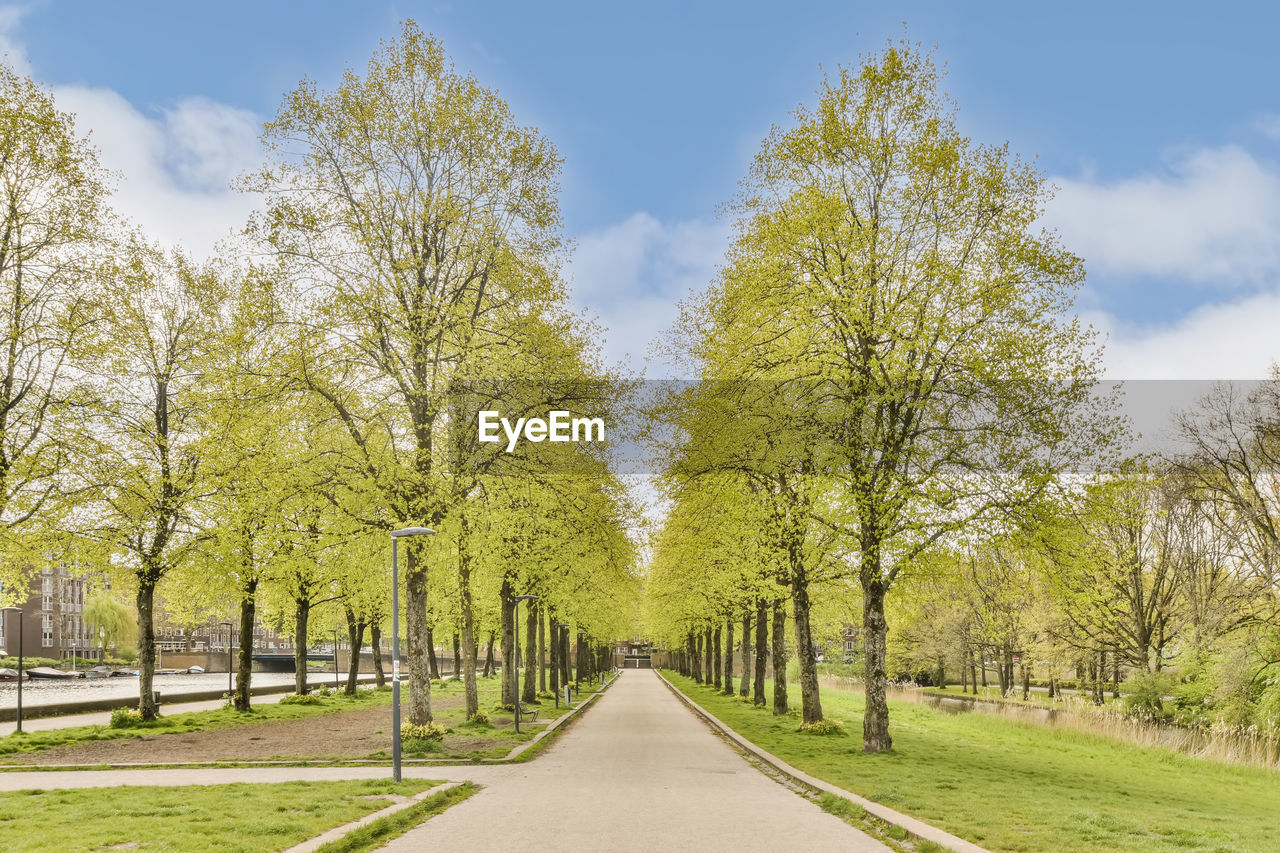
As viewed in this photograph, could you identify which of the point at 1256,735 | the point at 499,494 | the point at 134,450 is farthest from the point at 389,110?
the point at 1256,735

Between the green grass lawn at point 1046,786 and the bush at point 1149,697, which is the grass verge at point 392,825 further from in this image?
the bush at point 1149,697

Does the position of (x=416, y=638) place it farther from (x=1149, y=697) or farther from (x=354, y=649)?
(x=354, y=649)

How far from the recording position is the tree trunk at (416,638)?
21344 mm

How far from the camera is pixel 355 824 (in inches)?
460

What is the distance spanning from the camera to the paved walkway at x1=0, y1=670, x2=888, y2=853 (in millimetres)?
11070

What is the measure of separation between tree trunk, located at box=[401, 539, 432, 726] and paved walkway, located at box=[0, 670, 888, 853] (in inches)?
112

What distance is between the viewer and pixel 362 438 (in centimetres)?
2144

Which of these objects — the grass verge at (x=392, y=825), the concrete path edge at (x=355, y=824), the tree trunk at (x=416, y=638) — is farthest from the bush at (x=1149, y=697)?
the concrete path edge at (x=355, y=824)

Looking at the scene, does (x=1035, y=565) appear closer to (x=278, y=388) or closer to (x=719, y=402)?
(x=719, y=402)

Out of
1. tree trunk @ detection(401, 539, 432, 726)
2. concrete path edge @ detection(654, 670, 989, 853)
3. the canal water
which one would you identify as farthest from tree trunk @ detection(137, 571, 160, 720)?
concrete path edge @ detection(654, 670, 989, 853)

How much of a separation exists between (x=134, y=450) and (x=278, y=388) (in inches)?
488

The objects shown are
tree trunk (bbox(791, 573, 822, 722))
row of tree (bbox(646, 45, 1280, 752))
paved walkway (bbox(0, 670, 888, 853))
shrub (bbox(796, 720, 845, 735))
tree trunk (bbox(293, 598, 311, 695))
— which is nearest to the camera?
paved walkway (bbox(0, 670, 888, 853))

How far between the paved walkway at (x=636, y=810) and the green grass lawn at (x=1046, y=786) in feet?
5.11

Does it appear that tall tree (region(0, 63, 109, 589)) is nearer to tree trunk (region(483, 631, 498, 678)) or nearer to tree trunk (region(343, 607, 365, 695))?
tree trunk (region(343, 607, 365, 695))
